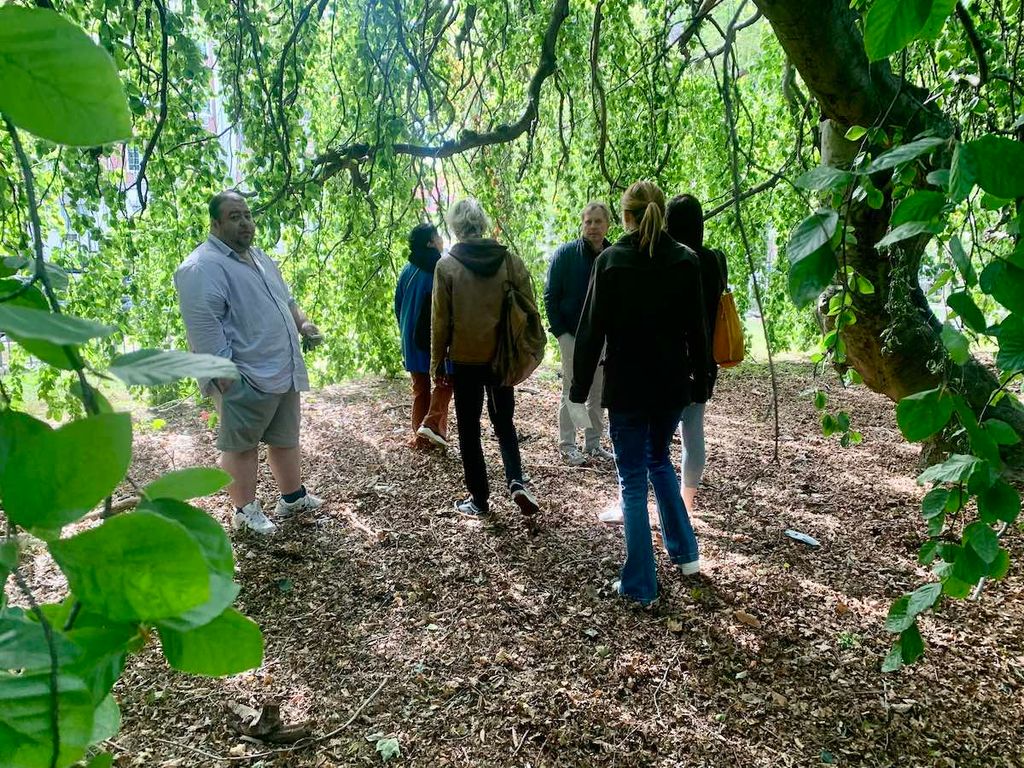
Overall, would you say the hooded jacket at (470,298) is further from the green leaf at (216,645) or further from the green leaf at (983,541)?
the green leaf at (216,645)

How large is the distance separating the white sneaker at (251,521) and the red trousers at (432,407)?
135 cm

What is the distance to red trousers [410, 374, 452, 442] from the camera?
173 inches

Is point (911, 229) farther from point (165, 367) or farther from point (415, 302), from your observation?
point (415, 302)

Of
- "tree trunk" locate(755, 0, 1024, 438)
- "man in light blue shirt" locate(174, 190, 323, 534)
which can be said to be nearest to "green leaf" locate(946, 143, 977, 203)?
"tree trunk" locate(755, 0, 1024, 438)

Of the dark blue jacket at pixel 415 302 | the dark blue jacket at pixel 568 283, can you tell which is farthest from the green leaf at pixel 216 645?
the dark blue jacket at pixel 415 302

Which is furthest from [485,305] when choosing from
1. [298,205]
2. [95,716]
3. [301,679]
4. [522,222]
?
[95,716]

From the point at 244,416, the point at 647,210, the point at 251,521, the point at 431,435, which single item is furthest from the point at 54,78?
the point at 431,435

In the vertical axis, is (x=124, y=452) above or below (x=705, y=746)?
above

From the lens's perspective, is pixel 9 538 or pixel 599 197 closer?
pixel 9 538

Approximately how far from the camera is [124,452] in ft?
0.75

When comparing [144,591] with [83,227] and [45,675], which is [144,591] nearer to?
[45,675]

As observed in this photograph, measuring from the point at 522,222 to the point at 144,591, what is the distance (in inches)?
204

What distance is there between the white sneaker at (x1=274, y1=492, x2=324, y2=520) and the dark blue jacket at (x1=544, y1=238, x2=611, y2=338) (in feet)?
5.34

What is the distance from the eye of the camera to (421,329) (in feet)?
13.4
